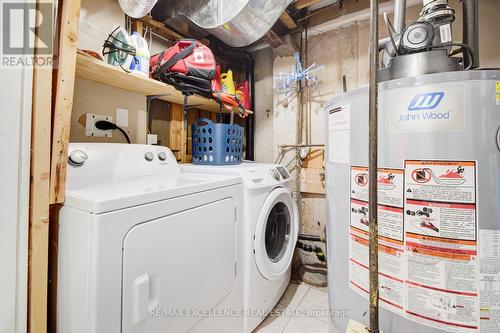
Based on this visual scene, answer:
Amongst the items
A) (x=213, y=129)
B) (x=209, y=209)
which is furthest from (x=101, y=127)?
(x=209, y=209)

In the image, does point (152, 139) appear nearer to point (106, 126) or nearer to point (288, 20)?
point (106, 126)

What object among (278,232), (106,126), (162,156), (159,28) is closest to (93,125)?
(106,126)

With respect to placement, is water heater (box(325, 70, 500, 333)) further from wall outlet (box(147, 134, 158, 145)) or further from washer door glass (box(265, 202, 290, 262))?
→ wall outlet (box(147, 134, 158, 145))

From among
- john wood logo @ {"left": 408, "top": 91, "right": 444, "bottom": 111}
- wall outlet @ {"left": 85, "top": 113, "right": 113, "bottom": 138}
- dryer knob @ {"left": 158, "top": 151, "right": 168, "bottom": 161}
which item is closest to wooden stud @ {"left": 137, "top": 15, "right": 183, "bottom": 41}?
wall outlet @ {"left": 85, "top": 113, "right": 113, "bottom": 138}

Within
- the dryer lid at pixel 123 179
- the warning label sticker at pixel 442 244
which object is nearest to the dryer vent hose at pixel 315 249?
the dryer lid at pixel 123 179

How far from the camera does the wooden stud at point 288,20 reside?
6.27ft

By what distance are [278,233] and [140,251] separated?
3.96 ft

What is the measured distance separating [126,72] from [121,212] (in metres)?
0.93

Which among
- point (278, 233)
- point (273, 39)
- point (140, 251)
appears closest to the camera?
point (140, 251)

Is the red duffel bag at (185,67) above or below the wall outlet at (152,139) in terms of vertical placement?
above

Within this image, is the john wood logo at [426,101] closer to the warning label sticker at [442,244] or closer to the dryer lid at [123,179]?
the warning label sticker at [442,244]

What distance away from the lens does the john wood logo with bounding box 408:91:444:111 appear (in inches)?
25.0

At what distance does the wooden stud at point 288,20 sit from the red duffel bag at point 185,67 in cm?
83

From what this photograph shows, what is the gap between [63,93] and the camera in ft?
2.32
